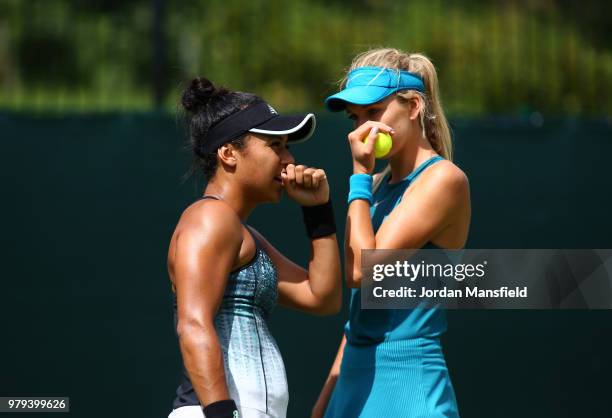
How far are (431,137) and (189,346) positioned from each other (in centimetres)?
113

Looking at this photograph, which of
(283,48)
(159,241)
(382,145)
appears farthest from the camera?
(283,48)

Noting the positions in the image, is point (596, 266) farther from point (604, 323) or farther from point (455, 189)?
point (455, 189)

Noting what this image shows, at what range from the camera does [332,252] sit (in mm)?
3033

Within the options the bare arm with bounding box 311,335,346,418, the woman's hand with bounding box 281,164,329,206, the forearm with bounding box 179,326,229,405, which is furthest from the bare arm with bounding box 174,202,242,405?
the bare arm with bounding box 311,335,346,418

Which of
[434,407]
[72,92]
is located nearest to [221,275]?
[434,407]

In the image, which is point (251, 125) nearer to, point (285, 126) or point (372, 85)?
point (285, 126)

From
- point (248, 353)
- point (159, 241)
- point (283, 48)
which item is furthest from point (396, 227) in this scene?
point (283, 48)

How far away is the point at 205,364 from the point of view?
256 centimetres

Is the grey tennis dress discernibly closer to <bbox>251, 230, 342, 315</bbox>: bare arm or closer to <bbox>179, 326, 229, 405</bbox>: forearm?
<bbox>179, 326, 229, 405</bbox>: forearm

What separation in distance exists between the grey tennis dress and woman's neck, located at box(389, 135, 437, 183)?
1.92 ft

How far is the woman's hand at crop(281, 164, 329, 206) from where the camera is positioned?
9.59 feet

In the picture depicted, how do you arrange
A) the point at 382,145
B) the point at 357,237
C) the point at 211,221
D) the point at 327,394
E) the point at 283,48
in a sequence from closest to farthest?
the point at 211,221, the point at 357,237, the point at 382,145, the point at 327,394, the point at 283,48

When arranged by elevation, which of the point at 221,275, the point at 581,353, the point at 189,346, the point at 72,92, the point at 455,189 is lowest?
the point at 581,353

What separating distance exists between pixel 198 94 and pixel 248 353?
0.83 m
